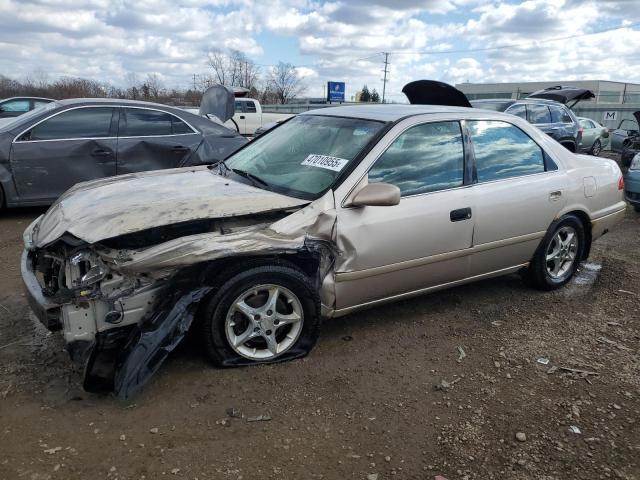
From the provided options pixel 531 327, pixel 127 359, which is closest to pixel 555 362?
pixel 531 327

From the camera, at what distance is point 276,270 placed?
10.1 ft

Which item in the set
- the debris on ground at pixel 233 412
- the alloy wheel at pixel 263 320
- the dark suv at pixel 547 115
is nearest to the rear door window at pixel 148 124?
the alloy wheel at pixel 263 320

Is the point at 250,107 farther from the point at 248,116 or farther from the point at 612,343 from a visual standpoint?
the point at 612,343

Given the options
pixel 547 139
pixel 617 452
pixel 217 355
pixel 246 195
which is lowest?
pixel 617 452

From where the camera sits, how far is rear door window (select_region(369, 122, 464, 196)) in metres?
3.51

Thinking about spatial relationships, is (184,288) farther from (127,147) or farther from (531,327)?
(127,147)

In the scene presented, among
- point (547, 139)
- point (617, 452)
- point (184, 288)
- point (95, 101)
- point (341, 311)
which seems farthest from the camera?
point (95, 101)

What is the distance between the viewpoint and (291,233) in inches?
122

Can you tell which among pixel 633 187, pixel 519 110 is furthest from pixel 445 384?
pixel 519 110

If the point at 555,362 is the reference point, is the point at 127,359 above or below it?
above

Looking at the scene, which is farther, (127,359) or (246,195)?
(246,195)

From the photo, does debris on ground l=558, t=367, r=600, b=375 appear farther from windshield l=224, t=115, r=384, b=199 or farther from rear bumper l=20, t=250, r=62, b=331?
rear bumper l=20, t=250, r=62, b=331

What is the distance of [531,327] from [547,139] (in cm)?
165

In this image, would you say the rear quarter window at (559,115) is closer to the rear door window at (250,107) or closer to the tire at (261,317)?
the rear door window at (250,107)
